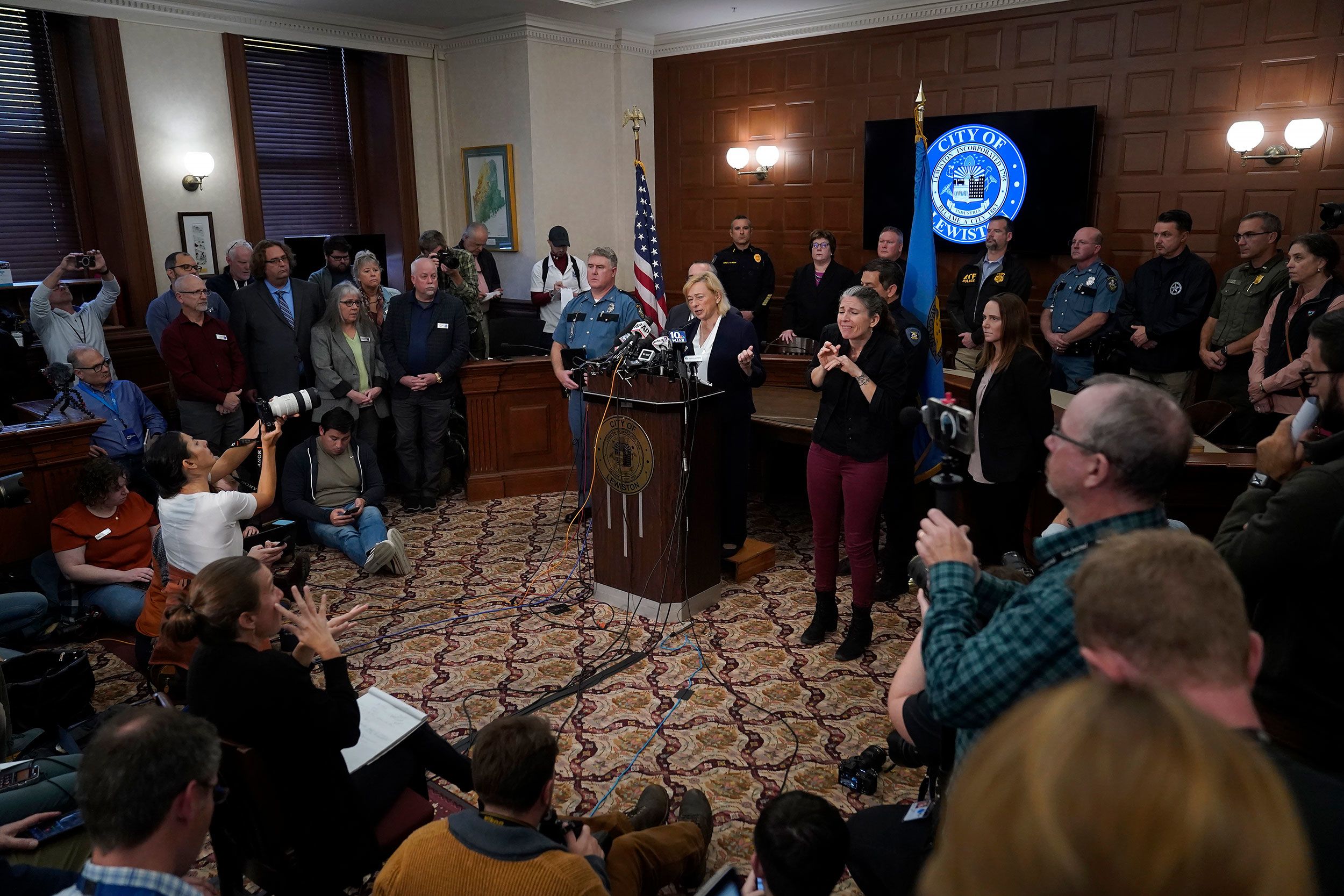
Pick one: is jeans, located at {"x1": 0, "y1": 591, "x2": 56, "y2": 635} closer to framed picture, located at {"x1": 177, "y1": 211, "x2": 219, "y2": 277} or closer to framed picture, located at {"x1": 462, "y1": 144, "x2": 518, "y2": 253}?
framed picture, located at {"x1": 177, "y1": 211, "x2": 219, "y2": 277}

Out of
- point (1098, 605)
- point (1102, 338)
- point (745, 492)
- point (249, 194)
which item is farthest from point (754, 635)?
point (249, 194)

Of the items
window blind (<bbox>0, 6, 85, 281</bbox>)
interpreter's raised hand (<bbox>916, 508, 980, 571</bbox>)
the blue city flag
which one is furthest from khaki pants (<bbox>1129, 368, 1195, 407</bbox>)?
window blind (<bbox>0, 6, 85, 281</bbox>)

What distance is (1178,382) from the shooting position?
20.3ft

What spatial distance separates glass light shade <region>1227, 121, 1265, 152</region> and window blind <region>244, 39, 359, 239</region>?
24.2 ft

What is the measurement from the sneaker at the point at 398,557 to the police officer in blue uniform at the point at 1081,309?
438 cm

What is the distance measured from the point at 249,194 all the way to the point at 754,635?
603 centimetres

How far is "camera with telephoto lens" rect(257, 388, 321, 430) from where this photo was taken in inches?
183

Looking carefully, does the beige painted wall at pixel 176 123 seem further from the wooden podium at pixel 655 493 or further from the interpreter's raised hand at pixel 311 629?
the interpreter's raised hand at pixel 311 629

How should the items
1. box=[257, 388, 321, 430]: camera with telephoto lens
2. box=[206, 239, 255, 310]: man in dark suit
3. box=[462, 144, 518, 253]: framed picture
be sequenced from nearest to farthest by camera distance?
1. box=[257, 388, 321, 430]: camera with telephoto lens
2. box=[206, 239, 255, 310]: man in dark suit
3. box=[462, 144, 518, 253]: framed picture

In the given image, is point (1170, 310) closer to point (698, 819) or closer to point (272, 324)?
point (698, 819)

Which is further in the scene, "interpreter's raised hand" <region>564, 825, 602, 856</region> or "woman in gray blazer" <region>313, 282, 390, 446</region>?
"woman in gray blazer" <region>313, 282, 390, 446</region>

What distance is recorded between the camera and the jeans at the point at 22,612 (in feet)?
12.3

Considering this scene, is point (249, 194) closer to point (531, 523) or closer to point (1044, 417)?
point (531, 523)

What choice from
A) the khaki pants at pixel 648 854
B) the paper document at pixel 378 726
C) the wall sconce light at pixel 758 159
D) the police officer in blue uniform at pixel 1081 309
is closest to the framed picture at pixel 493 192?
the wall sconce light at pixel 758 159
